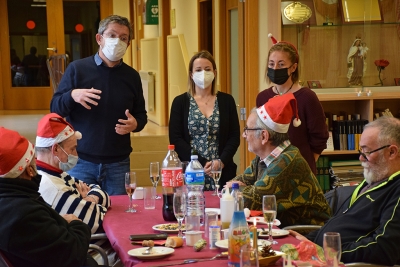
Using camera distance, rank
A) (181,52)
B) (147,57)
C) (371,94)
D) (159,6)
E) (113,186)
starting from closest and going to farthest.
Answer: (113,186)
(371,94)
(181,52)
(159,6)
(147,57)

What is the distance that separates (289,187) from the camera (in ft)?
11.3

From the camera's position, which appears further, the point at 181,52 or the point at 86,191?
the point at 181,52

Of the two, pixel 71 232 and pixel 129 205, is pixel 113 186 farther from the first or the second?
pixel 71 232

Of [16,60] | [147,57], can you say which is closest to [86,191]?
[147,57]

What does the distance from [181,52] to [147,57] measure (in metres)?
2.72

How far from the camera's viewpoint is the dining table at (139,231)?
273 cm

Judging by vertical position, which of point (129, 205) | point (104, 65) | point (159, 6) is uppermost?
point (159, 6)

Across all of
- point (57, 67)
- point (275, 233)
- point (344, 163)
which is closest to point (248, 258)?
point (275, 233)

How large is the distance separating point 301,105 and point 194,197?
5.37 ft

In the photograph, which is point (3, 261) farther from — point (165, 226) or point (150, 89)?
point (150, 89)

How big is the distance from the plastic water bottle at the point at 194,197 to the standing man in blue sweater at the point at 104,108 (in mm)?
936

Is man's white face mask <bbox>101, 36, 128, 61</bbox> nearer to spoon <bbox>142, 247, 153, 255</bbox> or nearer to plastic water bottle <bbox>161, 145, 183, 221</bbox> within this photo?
plastic water bottle <bbox>161, 145, 183, 221</bbox>

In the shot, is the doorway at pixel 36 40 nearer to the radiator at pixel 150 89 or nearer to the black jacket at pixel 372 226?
the radiator at pixel 150 89

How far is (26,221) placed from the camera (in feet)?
8.80
